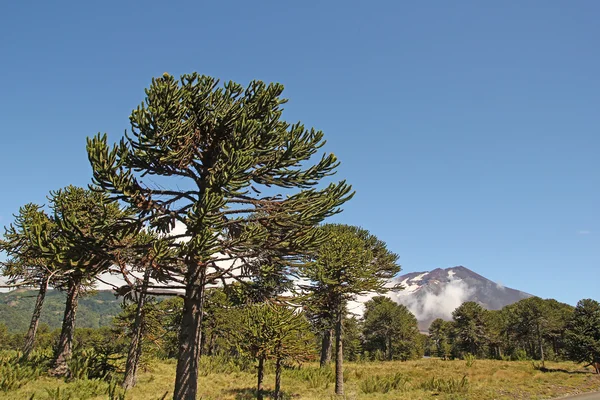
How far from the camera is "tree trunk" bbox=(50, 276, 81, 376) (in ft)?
60.2

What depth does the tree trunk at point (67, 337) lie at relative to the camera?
18.4 metres

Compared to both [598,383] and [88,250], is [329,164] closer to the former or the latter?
[88,250]

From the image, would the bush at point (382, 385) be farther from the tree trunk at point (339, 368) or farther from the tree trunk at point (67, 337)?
the tree trunk at point (67, 337)

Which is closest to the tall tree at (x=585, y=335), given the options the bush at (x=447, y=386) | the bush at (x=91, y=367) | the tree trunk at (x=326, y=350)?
the bush at (x=447, y=386)

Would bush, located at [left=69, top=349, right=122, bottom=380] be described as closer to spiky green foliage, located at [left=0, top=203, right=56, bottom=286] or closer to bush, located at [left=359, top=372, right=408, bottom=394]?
spiky green foliage, located at [left=0, top=203, right=56, bottom=286]

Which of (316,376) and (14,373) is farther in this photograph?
(316,376)

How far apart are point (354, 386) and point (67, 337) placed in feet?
57.3

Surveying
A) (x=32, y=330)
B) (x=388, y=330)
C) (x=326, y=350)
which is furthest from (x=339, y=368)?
(x=388, y=330)

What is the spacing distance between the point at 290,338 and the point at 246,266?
881 cm

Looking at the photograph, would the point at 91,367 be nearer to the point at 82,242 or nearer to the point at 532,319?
the point at 82,242

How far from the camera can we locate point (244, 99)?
10.8 meters

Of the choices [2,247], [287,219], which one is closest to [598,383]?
[287,219]

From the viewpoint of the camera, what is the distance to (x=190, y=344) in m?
8.83

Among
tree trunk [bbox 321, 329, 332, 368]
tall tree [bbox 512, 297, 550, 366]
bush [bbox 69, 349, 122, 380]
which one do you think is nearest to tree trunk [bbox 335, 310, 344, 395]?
tree trunk [bbox 321, 329, 332, 368]
